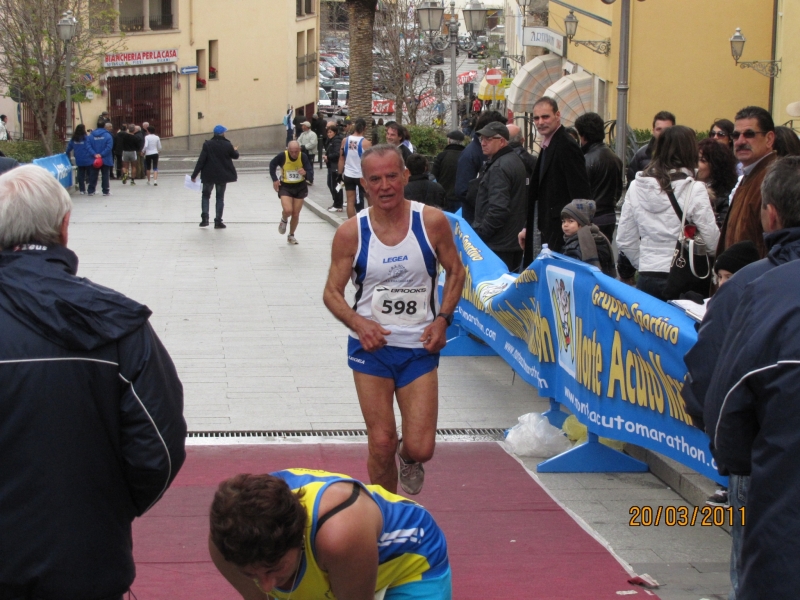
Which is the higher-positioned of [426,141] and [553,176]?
[426,141]

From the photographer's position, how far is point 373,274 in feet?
16.6

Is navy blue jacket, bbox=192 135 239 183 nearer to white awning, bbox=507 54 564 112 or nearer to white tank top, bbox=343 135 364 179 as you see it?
white tank top, bbox=343 135 364 179

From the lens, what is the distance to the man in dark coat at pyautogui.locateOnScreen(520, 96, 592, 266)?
806 centimetres

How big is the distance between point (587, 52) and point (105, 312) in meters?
27.3

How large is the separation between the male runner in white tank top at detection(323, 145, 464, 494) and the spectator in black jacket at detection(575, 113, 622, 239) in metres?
4.43

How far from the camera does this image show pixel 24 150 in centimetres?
2922

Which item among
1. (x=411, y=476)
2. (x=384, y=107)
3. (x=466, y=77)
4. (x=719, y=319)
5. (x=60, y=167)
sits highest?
(x=466, y=77)

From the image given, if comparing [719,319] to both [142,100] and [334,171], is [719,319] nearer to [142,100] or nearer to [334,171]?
[334,171]

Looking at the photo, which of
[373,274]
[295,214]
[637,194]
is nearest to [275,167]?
[295,214]

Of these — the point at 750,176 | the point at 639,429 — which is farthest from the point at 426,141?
the point at 639,429

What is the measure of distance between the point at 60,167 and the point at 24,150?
397cm

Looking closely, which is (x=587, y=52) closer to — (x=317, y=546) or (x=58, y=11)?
(x=58, y=11)

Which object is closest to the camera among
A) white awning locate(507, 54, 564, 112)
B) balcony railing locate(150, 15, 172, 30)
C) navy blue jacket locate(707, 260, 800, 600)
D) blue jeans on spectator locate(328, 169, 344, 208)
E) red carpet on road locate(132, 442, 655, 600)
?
navy blue jacket locate(707, 260, 800, 600)
